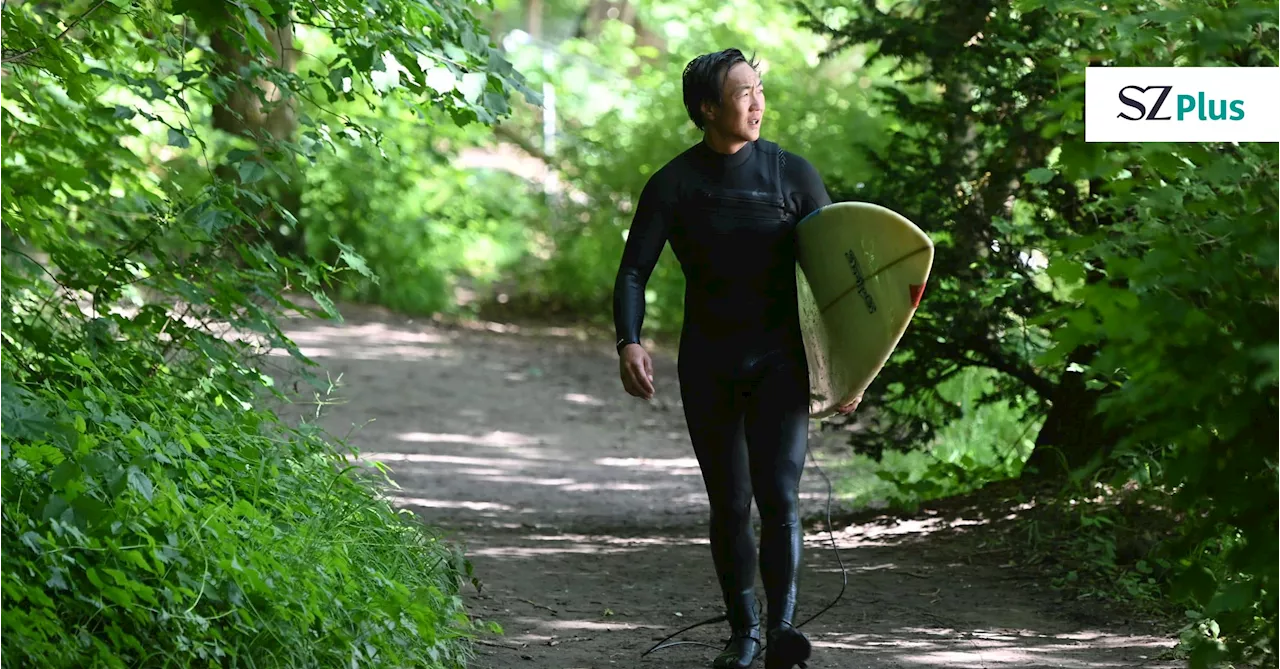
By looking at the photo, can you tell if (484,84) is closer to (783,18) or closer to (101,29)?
(101,29)

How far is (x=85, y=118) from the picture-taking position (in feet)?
20.1

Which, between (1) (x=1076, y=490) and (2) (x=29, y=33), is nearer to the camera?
(2) (x=29, y=33)

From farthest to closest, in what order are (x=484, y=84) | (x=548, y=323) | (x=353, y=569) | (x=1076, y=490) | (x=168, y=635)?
(x=548, y=323) < (x=1076, y=490) < (x=484, y=84) < (x=353, y=569) < (x=168, y=635)

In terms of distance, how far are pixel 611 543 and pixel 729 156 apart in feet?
9.76

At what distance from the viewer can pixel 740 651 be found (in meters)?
4.60

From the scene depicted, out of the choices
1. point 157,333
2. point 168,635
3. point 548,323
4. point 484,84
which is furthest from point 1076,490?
point 548,323

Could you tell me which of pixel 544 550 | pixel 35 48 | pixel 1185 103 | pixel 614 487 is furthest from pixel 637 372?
pixel 614 487

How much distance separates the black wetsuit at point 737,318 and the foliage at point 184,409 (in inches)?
36.2

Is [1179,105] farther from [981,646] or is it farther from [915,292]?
[981,646]

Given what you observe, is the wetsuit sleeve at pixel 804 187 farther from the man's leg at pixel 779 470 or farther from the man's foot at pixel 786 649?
the man's foot at pixel 786 649

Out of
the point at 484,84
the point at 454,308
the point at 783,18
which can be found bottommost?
the point at 484,84

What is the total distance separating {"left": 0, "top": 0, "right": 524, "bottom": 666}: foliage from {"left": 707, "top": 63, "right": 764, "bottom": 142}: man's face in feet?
3.50

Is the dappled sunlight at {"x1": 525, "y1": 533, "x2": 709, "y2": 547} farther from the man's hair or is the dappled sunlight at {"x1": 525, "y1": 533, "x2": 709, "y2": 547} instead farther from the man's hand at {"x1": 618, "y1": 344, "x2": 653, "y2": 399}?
the man's hair

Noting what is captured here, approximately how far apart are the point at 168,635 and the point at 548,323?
42.5ft
